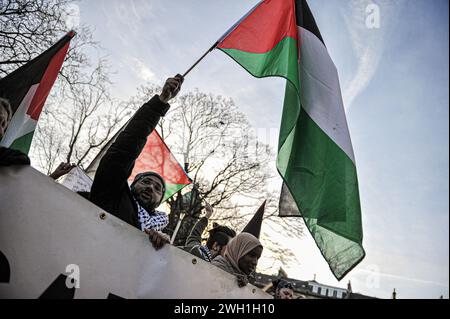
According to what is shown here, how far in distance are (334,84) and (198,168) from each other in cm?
1140

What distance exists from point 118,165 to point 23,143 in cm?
186

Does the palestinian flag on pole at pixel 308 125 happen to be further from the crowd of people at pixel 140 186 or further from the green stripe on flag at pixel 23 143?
the green stripe on flag at pixel 23 143

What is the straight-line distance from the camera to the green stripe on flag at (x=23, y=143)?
3015 mm

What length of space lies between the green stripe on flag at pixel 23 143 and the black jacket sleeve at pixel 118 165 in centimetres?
167

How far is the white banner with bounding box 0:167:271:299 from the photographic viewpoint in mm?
1226

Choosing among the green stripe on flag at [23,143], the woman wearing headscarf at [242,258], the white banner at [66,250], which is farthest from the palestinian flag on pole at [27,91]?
the woman wearing headscarf at [242,258]

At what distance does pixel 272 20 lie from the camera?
319cm

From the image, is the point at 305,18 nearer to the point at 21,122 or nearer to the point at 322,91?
the point at 322,91

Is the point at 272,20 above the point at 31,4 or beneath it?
above

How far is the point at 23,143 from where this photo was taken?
3105 mm

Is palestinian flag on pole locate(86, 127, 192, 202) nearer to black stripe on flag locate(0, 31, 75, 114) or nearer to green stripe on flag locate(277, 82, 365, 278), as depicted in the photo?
black stripe on flag locate(0, 31, 75, 114)

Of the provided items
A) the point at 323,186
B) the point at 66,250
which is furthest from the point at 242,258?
the point at 66,250
